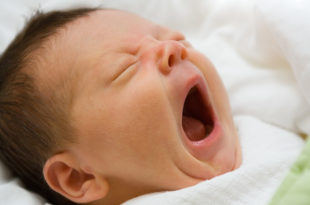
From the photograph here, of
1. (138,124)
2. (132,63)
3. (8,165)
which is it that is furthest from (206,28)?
(8,165)

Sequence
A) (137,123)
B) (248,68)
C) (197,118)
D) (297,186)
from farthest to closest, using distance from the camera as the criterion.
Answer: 1. (248,68)
2. (197,118)
3. (137,123)
4. (297,186)

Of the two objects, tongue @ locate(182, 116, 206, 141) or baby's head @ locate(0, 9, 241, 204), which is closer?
baby's head @ locate(0, 9, 241, 204)

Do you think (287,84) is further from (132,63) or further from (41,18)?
(41,18)

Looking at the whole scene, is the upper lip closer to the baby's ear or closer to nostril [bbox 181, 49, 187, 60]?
nostril [bbox 181, 49, 187, 60]

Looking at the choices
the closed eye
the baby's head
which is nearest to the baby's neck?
the baby's head

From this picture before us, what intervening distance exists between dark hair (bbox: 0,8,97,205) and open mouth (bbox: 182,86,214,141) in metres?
0.34

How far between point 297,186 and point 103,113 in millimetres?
443

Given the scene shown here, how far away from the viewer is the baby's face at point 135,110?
923 millimetres

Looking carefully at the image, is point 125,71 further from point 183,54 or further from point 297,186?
point 297,186

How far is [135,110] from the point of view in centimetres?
92

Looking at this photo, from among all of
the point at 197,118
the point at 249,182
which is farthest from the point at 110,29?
the point at 249,182

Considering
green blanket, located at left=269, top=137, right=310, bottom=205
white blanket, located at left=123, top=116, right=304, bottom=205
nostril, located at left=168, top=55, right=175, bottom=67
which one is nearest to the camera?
green blanket, located at left=269, top=137, right=310, bottom=205

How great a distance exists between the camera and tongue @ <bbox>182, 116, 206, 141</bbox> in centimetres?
108

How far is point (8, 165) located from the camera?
110cm
